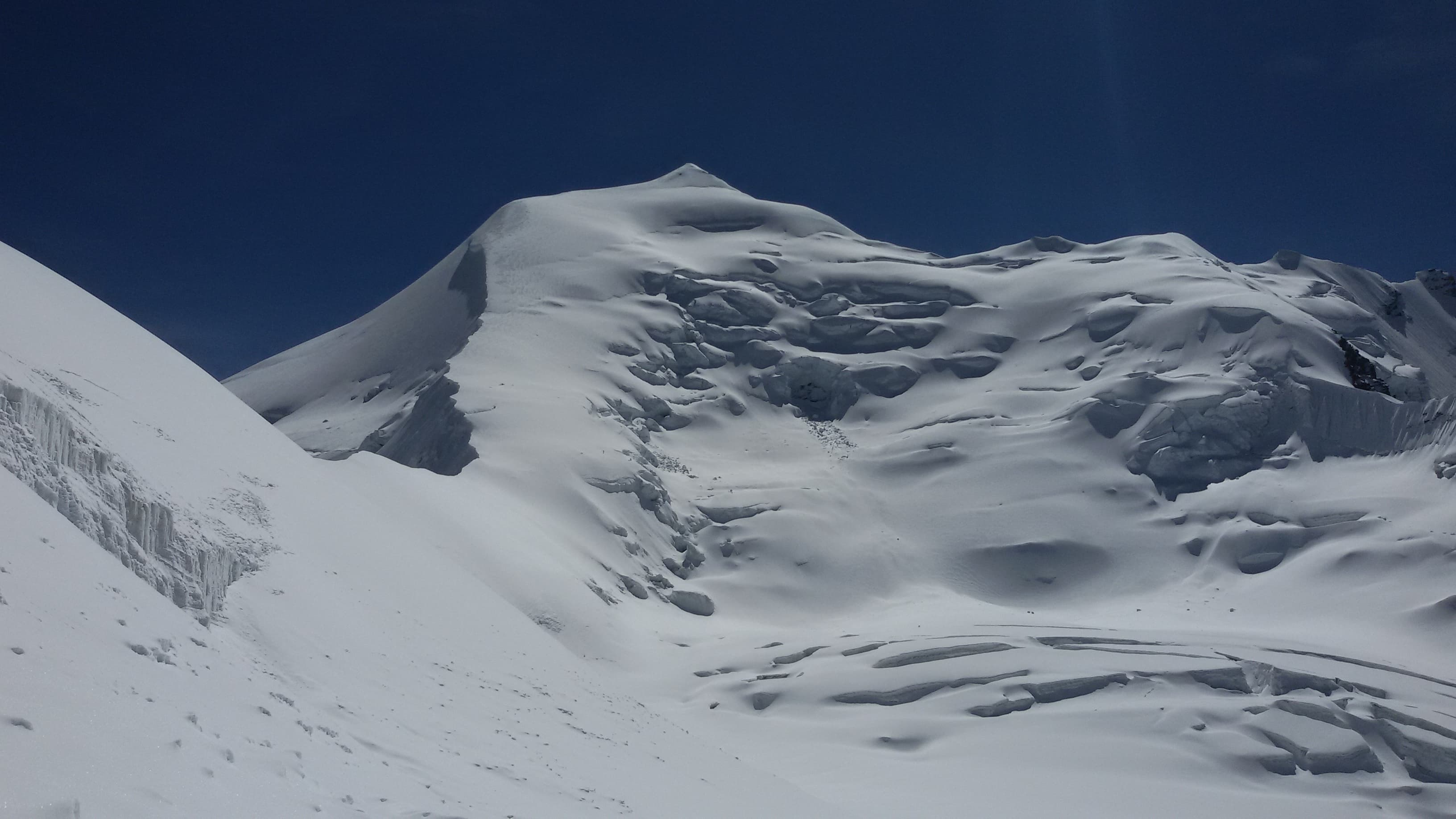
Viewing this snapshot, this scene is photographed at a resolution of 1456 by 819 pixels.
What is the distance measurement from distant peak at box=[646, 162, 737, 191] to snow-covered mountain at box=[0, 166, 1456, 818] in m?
0.80

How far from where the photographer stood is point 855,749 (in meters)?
42.1

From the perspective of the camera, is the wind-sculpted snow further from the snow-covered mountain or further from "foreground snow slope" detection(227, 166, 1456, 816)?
"foreground snow slope" detection(227, 166, 1456, 816)

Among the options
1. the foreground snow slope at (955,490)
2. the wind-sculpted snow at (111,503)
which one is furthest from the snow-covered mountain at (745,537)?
the foreground snow slope at (955,490)

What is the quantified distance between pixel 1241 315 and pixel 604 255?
178 feet

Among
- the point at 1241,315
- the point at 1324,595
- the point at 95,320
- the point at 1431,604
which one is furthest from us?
the point at 1241,315

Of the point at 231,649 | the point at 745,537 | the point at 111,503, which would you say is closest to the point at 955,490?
the point at 745,537

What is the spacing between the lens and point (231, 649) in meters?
15.2

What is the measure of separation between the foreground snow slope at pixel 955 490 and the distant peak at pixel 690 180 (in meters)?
5.33

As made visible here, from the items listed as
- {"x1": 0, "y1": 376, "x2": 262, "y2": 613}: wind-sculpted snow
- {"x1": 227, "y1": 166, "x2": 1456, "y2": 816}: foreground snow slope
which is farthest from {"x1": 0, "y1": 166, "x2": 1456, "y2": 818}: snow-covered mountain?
{"x1": 227, "y1": 166, "x2": 1456, "y2": 816}: foreground snow slope

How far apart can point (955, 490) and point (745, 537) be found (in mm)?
16374

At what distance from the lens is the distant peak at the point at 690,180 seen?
12888 centimetres

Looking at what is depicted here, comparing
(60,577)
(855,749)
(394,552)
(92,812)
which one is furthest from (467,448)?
(92,812)

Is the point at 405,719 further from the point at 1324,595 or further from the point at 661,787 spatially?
the point at 1324,595

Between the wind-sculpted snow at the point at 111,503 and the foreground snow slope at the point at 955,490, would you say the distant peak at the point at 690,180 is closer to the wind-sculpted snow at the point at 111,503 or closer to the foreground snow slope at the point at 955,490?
the foreground snow slope at the point at 955,490
